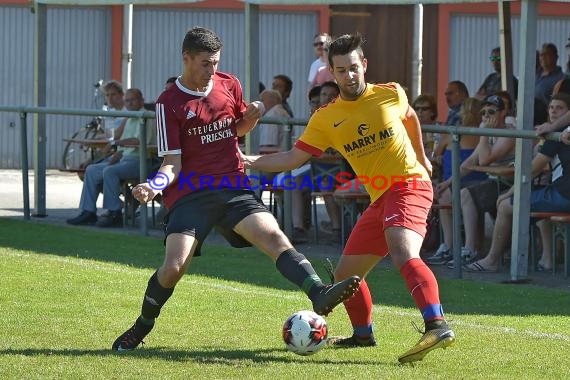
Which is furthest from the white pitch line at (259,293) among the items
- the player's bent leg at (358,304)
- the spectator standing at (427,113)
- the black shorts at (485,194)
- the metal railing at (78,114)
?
the spectator standing at (427,113)

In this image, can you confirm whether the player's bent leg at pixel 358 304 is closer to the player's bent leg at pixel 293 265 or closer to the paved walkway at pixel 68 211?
the player's bent leg at pixel 293 265

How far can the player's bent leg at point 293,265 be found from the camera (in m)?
7.42

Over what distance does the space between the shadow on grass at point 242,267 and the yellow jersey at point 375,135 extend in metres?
2.22

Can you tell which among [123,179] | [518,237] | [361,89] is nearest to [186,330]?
[361,89]

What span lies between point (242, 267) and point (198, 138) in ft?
14.5

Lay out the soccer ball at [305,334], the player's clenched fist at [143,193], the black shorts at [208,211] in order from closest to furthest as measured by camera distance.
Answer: the player's clenched fist at [143,193] < the soccer ball at [305,334] < the black shorts at [208,211]

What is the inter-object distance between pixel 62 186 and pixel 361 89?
14030 mm

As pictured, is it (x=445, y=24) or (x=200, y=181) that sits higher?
(x=445, y=24)

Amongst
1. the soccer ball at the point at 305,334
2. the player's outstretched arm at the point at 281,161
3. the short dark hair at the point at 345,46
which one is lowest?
the soccer ball at the point at 305,334

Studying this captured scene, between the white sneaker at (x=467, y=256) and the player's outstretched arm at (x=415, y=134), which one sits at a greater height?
the player's outstretched arm at (x=415, y=134)

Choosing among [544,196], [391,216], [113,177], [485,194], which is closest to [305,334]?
[391,216]

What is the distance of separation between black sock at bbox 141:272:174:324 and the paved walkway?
179 inches

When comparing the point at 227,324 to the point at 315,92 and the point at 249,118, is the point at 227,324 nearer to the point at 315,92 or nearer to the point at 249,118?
the point at 249,118

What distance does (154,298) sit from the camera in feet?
26.0
